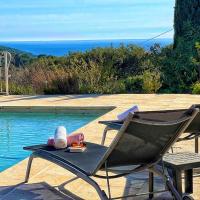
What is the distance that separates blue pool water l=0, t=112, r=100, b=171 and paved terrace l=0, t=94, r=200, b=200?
0.42 metres

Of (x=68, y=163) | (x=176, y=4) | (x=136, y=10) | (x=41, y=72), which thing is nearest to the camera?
(x=68, y=163)

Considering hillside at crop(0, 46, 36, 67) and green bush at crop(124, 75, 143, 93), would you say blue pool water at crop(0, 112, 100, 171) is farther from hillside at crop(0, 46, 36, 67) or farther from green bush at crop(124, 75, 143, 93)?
hillside at crop(0, 46, 36, 67)

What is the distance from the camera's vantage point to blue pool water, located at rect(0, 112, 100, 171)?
6.86 m

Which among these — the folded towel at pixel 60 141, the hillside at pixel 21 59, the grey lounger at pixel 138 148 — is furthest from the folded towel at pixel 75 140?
the hillside at pixel 21 59

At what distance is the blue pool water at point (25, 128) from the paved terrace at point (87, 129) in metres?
0.42

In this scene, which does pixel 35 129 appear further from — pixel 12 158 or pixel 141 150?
pixel 141 150

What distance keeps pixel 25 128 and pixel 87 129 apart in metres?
1.63

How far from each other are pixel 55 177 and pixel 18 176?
13.8 inches

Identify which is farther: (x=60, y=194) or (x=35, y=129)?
(x=35, y=129)

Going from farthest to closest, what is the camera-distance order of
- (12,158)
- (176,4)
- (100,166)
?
(176,4)
(12,158)
(100,166)

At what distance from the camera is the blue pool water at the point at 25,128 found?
22.5 ft

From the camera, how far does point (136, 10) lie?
27547 millimetres

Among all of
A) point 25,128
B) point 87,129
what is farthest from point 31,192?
point 25,128

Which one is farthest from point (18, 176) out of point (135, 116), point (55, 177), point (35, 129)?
point (35, 129)
